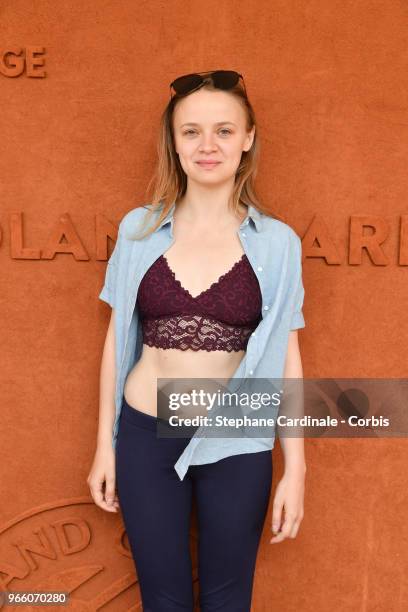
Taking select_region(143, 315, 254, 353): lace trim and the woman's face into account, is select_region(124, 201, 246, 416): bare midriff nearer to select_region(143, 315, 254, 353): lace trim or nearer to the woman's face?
select_region(143, 315, 254, 353): lace trim

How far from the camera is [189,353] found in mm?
1581

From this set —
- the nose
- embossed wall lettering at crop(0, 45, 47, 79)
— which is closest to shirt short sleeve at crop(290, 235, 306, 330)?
the nose

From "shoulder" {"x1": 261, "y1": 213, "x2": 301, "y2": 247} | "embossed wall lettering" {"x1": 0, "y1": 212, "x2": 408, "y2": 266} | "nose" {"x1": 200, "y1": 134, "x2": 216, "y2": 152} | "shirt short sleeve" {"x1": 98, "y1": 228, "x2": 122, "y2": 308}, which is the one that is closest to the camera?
"nose" {"x1": 200, "y1": 134, "x2": 216, "y2": 152}

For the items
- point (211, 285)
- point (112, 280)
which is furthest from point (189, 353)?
Answer: point (112, 280)

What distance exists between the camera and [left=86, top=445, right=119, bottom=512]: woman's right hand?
174 cm

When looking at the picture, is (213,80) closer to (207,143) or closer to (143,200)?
(207,143)

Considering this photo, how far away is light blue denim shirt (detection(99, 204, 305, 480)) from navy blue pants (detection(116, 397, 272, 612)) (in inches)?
2.2

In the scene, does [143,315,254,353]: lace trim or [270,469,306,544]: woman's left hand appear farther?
[270,469,306,544]: woman's left hand

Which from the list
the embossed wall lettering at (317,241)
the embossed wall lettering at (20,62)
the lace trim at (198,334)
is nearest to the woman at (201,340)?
the lace trim at (198,334)

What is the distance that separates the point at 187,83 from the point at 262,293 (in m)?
0.66

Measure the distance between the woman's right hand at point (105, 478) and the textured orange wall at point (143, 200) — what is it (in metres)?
0.28

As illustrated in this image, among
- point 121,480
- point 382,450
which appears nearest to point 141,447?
point 121,480

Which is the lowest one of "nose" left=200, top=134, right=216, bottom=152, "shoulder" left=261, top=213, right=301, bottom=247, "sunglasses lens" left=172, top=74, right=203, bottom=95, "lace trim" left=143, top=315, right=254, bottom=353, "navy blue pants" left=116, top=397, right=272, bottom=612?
"navy blue pants" left=116, top=397, right=272, bottom=612

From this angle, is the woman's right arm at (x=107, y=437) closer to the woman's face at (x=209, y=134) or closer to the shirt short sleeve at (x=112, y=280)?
the shirt short sleeve at (x=112, y=280)
